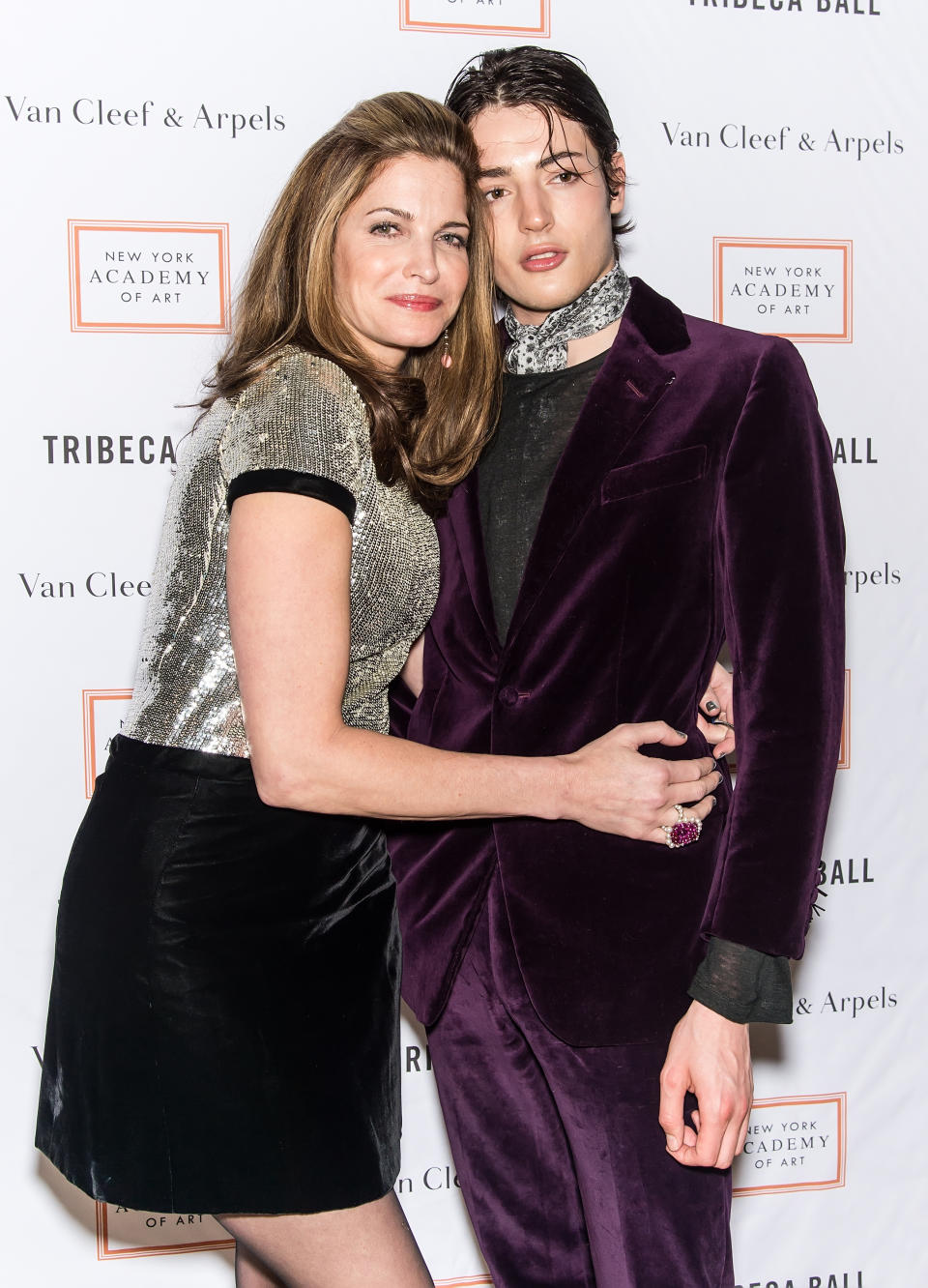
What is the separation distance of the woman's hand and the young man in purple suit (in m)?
0.01

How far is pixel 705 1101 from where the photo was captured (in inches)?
59.9

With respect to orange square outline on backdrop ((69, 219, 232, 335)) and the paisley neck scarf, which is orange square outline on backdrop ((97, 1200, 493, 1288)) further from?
the paisley neck scarf

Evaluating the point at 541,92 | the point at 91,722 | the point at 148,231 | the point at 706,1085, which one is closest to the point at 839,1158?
the point at 706,1085

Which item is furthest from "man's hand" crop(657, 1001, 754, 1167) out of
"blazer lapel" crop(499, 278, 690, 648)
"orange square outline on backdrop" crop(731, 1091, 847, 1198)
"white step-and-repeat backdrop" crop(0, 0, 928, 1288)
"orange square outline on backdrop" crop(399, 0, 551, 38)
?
"orange square outline on backdrop" crop(399, 0, 551, 38)

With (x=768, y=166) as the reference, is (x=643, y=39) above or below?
above

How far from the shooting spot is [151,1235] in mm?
2484

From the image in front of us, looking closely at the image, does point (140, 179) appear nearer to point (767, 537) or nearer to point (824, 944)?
point (767, 537)

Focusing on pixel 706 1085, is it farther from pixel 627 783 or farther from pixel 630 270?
pixel 630 270

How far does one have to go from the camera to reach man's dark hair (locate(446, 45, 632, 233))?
170 centimetres

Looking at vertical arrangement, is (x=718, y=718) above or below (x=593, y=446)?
below

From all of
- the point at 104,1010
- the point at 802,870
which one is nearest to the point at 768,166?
the point at 802,870

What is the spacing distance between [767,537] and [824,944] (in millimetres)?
1451

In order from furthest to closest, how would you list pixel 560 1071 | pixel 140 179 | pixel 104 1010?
pixel 140 179 → pixel 560 1071 → pixel 104 1010

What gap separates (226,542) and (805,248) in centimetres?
161
